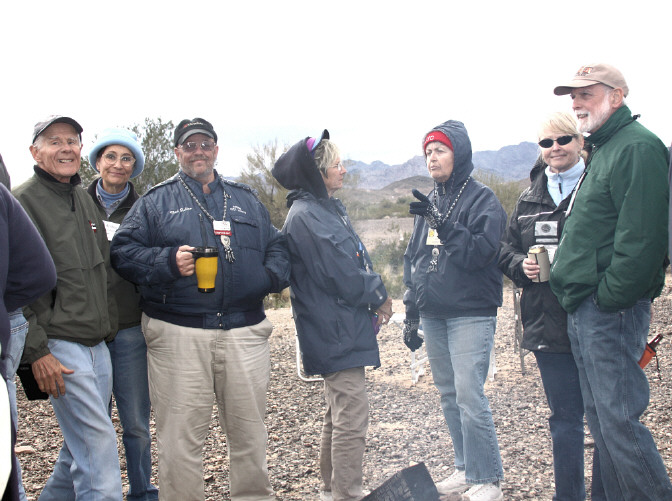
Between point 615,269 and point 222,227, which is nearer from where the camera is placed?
point 615,269

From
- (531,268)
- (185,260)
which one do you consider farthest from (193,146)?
(531,268)

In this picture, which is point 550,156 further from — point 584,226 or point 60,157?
point 60,157

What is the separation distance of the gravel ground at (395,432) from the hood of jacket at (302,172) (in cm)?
174

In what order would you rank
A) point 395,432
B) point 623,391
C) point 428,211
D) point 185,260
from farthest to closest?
1. point 395,432
2. point 428,211
3. point 185,260
4. point 623,391

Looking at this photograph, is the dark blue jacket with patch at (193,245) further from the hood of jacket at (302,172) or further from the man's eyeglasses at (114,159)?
the man's eyeglasses at (114,159)

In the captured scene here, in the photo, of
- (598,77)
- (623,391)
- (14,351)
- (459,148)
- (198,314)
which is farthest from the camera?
(459,148)

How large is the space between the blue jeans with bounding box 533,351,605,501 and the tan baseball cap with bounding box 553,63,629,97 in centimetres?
127

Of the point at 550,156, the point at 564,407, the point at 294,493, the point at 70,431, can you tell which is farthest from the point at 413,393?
the point at 70,431

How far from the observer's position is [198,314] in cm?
289

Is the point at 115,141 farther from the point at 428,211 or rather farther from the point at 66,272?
the point at 428,211

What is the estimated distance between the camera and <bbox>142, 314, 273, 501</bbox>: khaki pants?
286cm

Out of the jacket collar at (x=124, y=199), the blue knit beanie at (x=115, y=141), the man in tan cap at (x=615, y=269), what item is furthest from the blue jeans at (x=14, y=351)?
the man in tan cap at (x=615, y=269)

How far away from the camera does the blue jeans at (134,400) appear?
3.15 m

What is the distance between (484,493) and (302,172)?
194 cm
